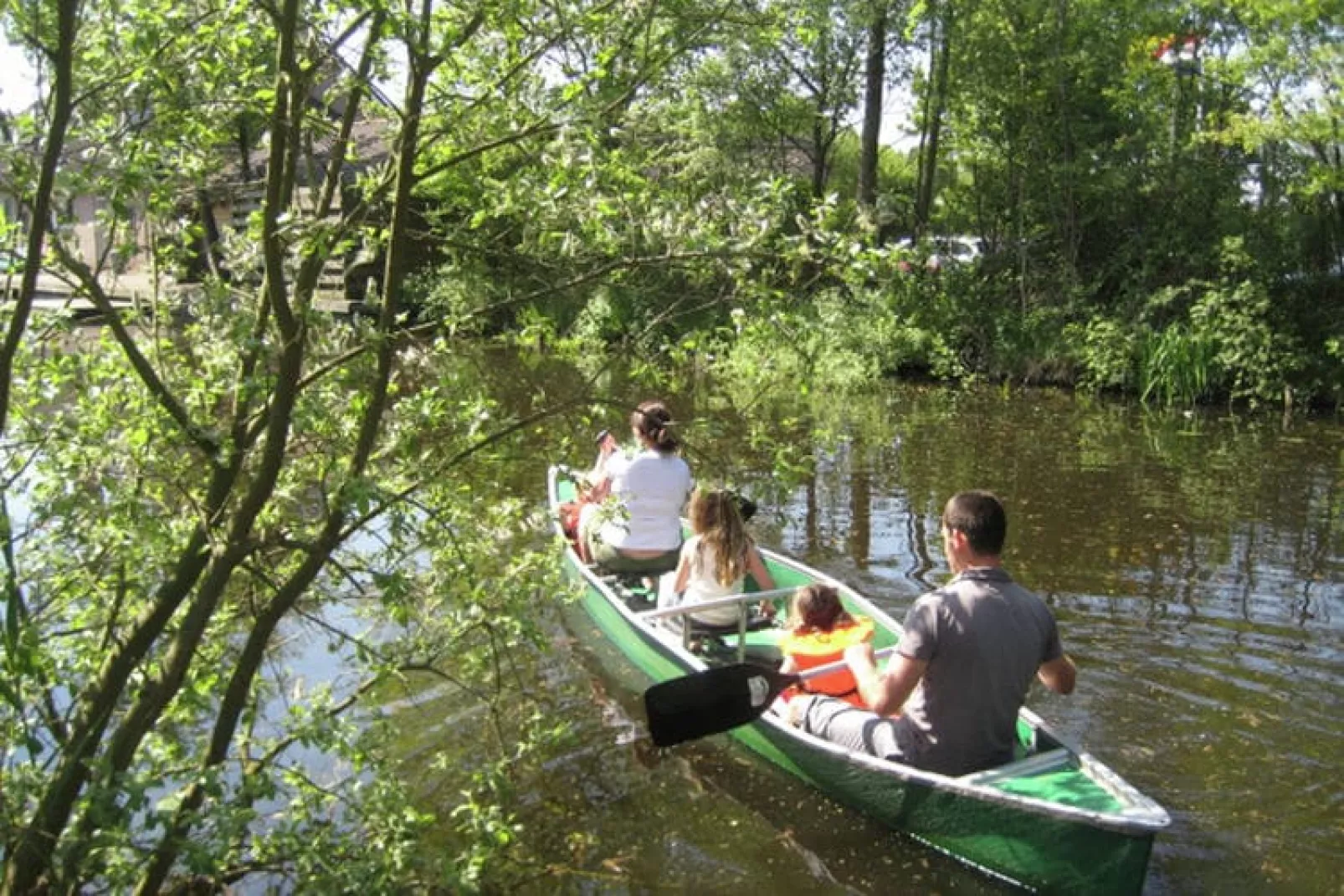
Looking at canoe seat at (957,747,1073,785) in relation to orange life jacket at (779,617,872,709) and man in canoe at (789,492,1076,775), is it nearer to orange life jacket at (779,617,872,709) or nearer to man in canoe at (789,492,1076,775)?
man in canoe at (789,492,1076,775)

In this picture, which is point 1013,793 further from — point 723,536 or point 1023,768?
point 723,536

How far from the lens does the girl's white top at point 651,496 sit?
6.97 meters

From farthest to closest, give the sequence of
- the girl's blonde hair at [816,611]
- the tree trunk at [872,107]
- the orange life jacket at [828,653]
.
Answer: the tree trunk at [872,107]
the girl's blonde hair at [816,611]
the orange life jacket at [828,653]

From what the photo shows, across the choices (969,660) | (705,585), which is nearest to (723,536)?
(705,585)

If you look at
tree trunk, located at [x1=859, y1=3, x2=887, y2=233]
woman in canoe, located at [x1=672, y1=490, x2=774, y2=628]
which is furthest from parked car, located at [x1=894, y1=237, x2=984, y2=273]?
woman in canoe, located at [x1=672, y1=490, x2=774, y2=628]

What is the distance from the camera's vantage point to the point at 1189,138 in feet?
60.0

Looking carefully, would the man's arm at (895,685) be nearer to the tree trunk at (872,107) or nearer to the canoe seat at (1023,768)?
the canoe seat at (1023,768)

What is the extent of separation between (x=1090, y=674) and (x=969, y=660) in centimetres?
273

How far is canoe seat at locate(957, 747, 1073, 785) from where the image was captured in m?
4.51

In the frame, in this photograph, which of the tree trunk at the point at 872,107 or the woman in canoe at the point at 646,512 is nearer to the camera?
the woman in canoe at the point at 646,512

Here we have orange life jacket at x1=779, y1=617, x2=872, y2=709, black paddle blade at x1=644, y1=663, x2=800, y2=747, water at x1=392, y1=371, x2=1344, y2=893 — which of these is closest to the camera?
water at x1=392, y1=371, x2=1344, y2=893

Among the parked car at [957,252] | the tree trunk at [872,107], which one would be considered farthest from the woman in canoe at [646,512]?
the tree trunk at [872,107]

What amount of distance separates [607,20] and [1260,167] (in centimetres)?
1795

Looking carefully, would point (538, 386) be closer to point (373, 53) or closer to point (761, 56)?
point (373, 53)
